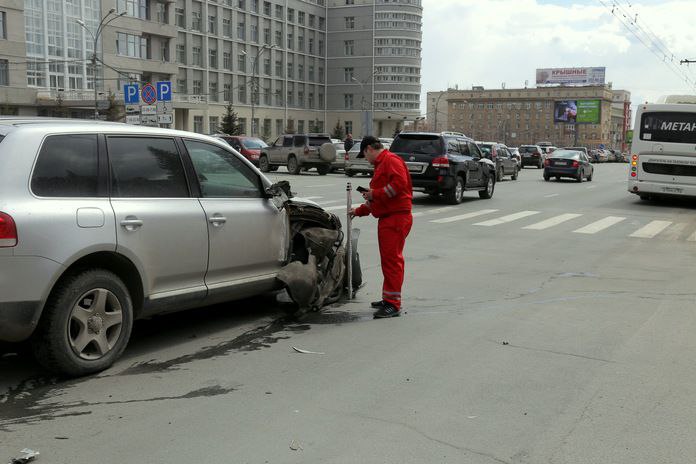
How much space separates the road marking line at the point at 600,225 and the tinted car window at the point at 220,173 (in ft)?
31.6

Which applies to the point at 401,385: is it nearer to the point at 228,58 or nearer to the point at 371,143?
the point at 371,143

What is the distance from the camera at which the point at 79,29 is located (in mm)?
68875

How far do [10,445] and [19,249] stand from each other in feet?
3.94

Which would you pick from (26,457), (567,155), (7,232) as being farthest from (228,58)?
(26,457)

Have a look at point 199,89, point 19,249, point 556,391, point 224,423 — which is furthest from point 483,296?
point 199,89

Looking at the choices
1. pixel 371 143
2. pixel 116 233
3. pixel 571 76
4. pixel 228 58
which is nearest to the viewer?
pixel 116 233

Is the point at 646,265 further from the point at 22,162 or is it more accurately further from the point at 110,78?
the point at 110,78

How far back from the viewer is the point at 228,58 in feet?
315

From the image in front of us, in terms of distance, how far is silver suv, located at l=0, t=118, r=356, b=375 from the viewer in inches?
174

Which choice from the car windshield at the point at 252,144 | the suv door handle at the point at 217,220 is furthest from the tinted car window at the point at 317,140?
the suv door handle at the point at 217,220

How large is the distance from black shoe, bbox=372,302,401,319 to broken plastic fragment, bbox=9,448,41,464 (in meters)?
3.75

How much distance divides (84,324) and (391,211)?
3135 mm

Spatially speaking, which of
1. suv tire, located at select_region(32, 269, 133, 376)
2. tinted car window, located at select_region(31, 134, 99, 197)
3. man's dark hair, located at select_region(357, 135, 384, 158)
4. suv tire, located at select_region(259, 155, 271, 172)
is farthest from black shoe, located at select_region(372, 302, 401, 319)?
suv tire, located at select_region(259, 155, 271, 172)

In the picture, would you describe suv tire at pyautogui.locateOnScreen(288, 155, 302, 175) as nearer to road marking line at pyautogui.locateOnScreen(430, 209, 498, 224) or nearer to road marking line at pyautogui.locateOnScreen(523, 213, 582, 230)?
road marking line at pyautogui.locateOnScreen(430, 209, 498, 224)
